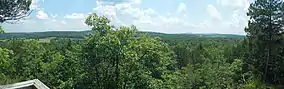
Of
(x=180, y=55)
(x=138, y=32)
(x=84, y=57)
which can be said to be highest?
(x=138, y=32)

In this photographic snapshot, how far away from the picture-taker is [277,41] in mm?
18906

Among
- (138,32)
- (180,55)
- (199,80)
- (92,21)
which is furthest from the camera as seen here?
(180,55)

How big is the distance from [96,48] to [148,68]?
2022 millimetres

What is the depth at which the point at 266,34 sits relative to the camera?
18750 mm

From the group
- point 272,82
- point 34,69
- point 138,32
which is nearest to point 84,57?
point 138,32

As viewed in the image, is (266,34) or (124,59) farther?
(266,34)

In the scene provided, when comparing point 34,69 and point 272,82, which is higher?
point 34,69

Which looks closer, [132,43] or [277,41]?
[132,43]

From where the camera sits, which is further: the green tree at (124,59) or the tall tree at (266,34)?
the tall tree at (266,34)

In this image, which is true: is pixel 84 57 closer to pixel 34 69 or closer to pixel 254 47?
pixel 34 69

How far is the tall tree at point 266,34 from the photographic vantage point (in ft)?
60.3

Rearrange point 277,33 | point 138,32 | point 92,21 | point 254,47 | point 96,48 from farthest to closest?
point 254,47, point 277,33, point 138,32, point 92,21, point 96,48

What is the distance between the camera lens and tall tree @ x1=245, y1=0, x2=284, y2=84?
18.4m

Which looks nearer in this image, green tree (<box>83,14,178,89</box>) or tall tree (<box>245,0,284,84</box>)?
green tree (<box>83,14,178,89</box>)
